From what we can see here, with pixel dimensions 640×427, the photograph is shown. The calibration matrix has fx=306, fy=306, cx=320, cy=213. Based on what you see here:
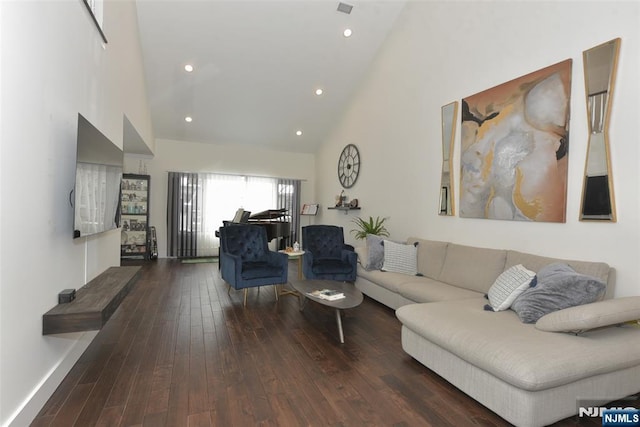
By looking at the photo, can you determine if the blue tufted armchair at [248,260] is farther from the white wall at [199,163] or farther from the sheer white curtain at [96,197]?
the white wall at [199,163]

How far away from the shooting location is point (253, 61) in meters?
5.43

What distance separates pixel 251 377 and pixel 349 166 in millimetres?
5137

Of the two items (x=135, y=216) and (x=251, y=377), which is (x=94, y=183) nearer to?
(x=251, y=377)

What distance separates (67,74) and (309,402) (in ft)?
9.14

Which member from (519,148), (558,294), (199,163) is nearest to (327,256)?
(519,148)

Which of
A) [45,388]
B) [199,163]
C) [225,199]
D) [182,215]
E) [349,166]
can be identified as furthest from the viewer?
[225,199]

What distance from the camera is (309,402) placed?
197cm

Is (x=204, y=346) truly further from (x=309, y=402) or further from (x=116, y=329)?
(x=309, y=402)

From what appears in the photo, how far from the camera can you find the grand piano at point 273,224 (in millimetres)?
5836

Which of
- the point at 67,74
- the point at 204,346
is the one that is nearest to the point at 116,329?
the point at 204,346

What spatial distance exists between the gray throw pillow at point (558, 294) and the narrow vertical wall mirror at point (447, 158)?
70.9 inches

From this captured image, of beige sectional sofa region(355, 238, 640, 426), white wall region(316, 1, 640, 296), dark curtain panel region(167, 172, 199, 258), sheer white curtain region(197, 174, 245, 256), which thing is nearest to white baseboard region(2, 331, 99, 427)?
beige sectional sofa region(355, 238, 640, 426)

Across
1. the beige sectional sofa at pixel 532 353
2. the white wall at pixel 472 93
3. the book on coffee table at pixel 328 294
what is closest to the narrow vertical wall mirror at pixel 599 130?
the white wall at pixel 472 93

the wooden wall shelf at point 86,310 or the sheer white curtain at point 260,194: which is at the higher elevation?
the sheer white curtain at point 260,194
